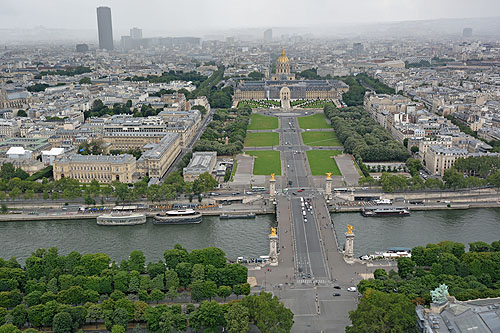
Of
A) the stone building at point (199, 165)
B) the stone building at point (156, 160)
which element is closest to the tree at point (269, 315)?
the stone building at point (199, 165)

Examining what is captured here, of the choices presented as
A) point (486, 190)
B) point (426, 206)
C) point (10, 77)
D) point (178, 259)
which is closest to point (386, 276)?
point (178, 259)

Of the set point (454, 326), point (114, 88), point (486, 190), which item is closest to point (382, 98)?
point (486, 190)

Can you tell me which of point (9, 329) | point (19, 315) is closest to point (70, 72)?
point (19, 315)

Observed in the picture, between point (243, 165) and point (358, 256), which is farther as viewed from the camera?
point (243, 165)

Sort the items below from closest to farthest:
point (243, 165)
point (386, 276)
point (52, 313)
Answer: point (52, 313), point (386, 276), point (243, 165)

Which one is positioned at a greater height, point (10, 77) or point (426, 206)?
point (10, 77)

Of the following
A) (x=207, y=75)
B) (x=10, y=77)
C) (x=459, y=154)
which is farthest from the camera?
(x=207, y=75)

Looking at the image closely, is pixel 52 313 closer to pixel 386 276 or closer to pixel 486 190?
pixel 386 276
